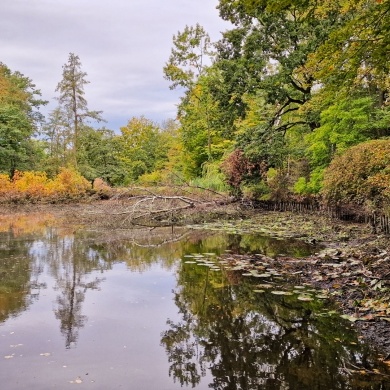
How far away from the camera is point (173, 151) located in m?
38.2

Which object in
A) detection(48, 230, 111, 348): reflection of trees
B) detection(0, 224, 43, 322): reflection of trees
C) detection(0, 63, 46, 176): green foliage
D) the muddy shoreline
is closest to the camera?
the muddy shoreline

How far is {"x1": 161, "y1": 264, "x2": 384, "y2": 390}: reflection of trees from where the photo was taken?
3.58 m

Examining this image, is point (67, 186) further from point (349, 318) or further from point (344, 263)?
point (349, 318)

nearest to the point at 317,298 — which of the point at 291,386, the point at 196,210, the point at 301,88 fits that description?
the point at 291,386

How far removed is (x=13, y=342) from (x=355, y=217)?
12272 mm

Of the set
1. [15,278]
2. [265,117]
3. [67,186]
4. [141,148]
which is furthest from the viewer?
[141,148]

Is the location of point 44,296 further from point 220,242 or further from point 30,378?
point 220,242

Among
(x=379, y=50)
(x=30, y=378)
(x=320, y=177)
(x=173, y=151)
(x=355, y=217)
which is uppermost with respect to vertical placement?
(x=173, y=151)

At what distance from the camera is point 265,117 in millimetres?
21031

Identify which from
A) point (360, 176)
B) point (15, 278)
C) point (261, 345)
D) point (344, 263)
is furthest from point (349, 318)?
point (360, 176)

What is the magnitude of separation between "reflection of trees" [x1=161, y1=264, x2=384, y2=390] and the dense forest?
174 inches

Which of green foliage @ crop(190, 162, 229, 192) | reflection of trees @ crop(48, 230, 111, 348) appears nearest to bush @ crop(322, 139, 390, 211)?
reflection of trees @ crop(48, 230, 111, 348)

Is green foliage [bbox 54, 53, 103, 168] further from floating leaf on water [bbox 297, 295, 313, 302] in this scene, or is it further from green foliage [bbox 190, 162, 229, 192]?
floating leaf on water [bbox 297, 295, 313, 302]

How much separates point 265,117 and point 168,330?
1782 centimetres
